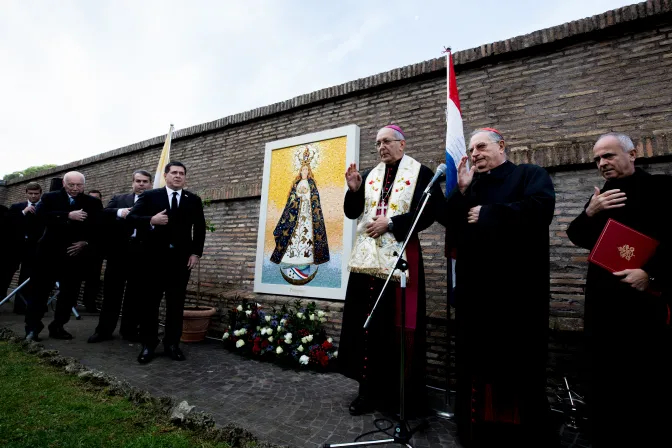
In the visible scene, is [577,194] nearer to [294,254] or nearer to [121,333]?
[294,254]

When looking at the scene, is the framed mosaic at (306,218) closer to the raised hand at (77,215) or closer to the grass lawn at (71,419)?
the raised hand at (77,215)

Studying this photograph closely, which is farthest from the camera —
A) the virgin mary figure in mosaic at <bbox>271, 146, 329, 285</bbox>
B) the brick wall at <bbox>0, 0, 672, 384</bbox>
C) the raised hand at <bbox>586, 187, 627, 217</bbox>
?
the virgin mary figure in mosaic at <bbox>271, 146, 329, 285</bbox>

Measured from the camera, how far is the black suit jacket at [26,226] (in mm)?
6367

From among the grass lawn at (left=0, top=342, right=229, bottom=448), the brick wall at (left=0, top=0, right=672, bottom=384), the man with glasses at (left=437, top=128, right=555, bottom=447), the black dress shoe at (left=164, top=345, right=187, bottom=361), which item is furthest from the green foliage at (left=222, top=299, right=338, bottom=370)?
the man with glasses at (left=437, top=128, right=555, bottom=447)

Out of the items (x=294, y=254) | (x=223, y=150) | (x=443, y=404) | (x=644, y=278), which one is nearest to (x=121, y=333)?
(x=294, y=254)

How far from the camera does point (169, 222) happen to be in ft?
13.7

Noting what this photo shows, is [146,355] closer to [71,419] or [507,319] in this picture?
[71,419]

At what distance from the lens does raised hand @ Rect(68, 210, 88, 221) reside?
15.3 feet

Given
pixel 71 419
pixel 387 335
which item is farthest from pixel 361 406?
pixel 71 419

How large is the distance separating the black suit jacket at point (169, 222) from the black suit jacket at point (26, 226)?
3528 millimetres

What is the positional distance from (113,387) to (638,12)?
617 centimetres

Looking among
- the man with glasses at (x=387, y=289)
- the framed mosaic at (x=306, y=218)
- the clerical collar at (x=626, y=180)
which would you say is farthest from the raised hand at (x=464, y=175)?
the framed mosaic at (x=306, y=218)

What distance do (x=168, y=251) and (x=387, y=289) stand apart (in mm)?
2697

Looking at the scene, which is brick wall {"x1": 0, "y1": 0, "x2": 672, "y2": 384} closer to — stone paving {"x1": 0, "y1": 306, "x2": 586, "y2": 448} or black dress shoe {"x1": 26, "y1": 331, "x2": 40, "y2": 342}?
stone paving {"x1": 0, "y1": 306, "x2": 586, "y2": 448}
